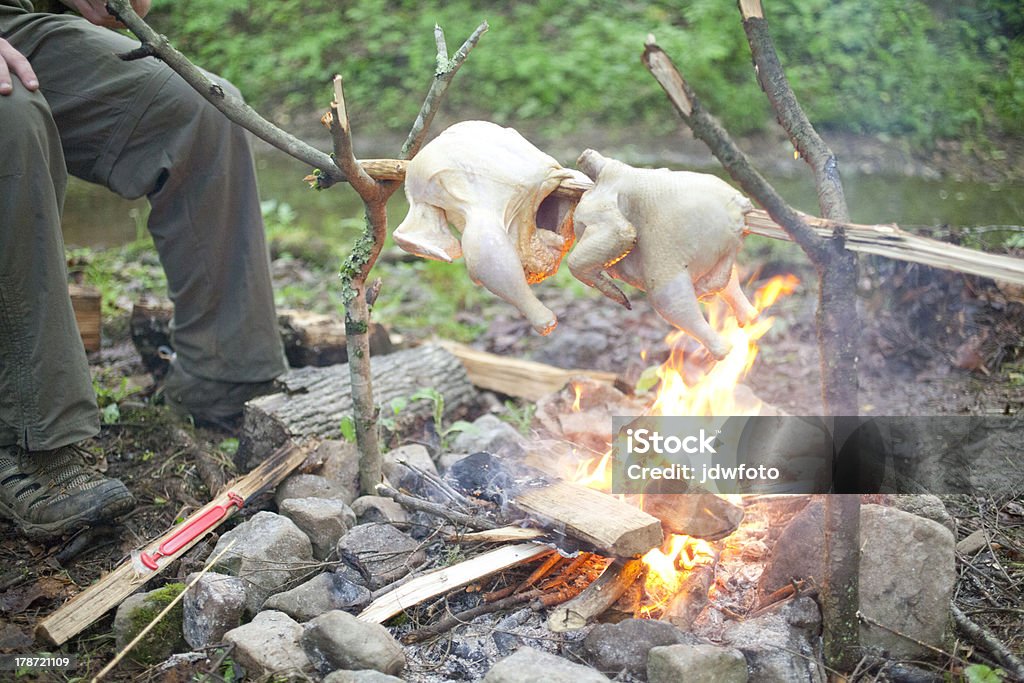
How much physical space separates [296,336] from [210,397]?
520mm

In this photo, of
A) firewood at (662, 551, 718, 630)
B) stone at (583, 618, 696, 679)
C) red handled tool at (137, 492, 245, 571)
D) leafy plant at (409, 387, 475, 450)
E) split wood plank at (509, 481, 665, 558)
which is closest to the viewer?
stone at (583, 618, 696, 679)

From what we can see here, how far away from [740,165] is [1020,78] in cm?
737

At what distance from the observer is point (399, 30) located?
9.94m

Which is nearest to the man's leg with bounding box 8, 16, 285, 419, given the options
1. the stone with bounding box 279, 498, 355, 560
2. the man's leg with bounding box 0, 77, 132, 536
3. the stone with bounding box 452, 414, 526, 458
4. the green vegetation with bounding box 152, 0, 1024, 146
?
the man's leg with bounding box 0, 77, 132, 536

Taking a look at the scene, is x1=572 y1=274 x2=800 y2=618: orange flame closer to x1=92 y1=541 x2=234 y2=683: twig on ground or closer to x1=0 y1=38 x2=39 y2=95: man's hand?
x1=92 y1=541 x2=234 y2=683: twig on ground

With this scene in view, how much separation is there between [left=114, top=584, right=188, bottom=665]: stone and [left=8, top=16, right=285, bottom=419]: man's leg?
135cm

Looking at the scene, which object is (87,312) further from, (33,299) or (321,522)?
(321,522)

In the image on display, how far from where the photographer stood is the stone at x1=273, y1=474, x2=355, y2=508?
125 inches

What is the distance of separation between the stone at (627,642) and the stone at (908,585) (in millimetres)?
530

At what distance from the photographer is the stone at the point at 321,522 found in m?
2.90

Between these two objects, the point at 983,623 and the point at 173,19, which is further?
the point at 173,19

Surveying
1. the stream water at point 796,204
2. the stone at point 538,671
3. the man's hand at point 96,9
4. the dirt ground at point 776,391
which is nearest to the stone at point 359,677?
the stone at point 538,671

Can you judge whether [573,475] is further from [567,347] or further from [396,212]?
[396,212]

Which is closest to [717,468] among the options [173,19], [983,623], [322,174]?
[983,623]
